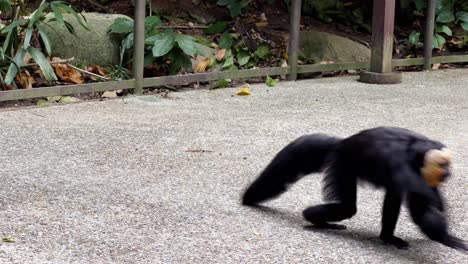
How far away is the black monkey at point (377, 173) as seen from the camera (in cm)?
317

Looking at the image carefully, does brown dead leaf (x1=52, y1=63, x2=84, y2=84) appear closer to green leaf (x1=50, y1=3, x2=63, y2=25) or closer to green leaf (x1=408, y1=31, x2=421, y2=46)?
green leaf (x1=50, y1=3, x2=63, y2=25)

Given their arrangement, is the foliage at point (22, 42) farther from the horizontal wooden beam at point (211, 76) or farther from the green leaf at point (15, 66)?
the horizontal wooden beam at point (211, 76)

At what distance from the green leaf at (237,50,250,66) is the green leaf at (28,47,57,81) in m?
2.17

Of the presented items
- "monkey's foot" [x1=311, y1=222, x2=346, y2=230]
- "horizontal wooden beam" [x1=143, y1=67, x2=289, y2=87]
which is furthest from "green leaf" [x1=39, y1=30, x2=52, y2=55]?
"monkey's foot" [x1=311, y1=222, x2=346, y2=230]

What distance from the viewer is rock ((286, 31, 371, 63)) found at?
8.51 metres

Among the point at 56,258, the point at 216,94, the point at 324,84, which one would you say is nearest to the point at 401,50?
the point at 324,84

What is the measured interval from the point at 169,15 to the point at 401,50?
2.56 m

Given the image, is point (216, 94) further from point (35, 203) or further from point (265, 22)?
point (35, 203)

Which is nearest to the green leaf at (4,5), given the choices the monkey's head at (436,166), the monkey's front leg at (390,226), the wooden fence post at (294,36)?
the wooden fence post at (294,36)

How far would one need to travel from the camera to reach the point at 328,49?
855 cm

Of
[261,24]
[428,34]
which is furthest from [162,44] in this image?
[428,34]

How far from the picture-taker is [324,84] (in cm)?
761

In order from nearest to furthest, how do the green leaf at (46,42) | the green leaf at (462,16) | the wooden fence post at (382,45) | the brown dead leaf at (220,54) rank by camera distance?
the green leaf at (46,42), the wooden fence post at (382,45), the brown dead leaf at (220,54), the green leaf at (462,16)

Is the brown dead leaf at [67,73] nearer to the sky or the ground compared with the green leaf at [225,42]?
nearer to the ground
